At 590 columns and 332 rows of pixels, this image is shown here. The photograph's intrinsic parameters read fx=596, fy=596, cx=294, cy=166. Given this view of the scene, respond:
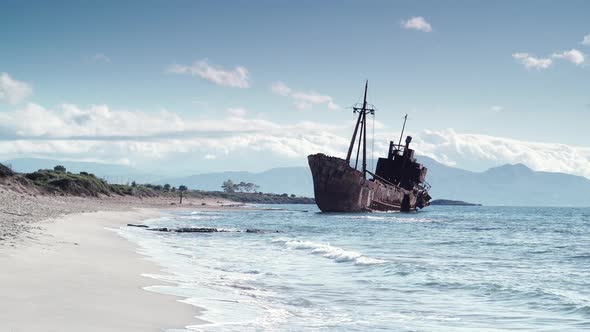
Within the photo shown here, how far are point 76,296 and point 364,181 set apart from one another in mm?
63580

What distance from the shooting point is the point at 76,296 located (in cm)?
1044

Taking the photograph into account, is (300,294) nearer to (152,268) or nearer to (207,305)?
(207,305)

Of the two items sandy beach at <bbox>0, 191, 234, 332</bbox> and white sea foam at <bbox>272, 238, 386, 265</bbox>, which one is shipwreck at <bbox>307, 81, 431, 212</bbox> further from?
sandy beach at <bbox>0, 191, 234, 332</bbox>

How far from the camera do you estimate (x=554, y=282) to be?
18.0 m

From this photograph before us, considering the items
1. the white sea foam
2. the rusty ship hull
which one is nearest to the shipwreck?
the rusty ship hull

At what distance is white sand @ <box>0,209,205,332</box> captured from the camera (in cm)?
841

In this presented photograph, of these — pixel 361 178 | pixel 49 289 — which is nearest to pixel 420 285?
pixel 49 289

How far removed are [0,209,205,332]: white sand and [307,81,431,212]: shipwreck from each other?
54665mm

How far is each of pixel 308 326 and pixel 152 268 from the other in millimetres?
8005

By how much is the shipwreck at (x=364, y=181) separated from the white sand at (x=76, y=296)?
2152 inches

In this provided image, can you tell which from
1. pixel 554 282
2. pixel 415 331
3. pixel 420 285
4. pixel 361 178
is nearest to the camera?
pixel 415 331

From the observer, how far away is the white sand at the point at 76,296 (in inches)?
331

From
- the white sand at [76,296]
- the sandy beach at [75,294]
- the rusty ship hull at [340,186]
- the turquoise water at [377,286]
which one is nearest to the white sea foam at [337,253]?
the turquoise water at [377,286]

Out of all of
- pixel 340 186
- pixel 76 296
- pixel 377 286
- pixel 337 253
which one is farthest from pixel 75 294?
pixel 340 186
